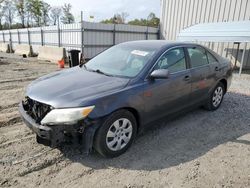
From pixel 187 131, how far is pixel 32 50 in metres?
17.9

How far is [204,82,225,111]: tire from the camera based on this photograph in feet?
16.6

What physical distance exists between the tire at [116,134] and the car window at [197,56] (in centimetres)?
189

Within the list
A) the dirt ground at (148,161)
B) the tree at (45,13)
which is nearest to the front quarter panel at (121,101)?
the dirt ground at (148,161)

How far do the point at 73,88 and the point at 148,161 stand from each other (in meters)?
1.45

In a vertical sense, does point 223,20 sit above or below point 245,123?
above

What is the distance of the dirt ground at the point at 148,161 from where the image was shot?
110 inches

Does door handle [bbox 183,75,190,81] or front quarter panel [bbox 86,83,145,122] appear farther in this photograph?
door handle [bbox 183,75,190,81]

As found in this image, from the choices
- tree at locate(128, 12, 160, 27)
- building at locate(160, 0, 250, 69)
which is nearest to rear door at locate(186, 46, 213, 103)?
building at locate(160, 0, 250, 69)

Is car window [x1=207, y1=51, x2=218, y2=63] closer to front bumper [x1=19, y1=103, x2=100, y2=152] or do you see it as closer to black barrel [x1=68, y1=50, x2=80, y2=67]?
front bumper [x1=19, y1=103, x2=100, y2=152]

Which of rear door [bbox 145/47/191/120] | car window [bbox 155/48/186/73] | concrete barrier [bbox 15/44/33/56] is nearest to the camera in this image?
rear door [bbox 145/47/191/120]

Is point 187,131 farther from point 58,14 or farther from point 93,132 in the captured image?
point 58,14

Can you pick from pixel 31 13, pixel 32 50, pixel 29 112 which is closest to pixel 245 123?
pixel 29 112

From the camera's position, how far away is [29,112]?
10.6 ft

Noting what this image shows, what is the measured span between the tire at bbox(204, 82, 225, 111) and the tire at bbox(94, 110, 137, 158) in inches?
95.1
